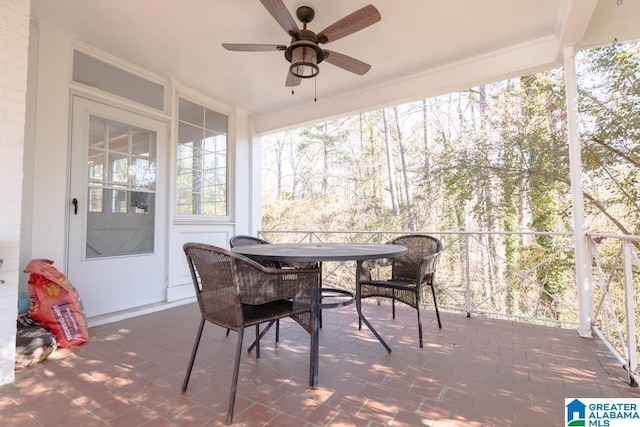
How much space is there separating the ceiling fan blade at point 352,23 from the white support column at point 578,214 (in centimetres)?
188

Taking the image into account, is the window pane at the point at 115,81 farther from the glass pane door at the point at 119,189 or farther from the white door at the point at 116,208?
the glass pane door at the point at 119,189

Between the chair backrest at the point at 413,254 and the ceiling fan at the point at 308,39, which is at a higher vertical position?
the ceiling fan at the point at 308,39

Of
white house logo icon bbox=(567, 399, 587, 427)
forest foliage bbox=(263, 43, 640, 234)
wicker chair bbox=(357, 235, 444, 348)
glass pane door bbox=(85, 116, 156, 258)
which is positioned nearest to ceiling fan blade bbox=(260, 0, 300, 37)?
wicker chair bbox=(357, 235, 444, 348)

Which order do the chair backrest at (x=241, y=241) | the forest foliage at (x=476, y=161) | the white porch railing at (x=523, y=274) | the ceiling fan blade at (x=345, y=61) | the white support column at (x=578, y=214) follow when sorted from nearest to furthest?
the ceiling fan blade at (x=345, y=61) → the white support column at (x=578, y=214) → the chair backrest at (x=241, y=241) → the forest foliage at (x=476, y=161) → the white porch railing at (x=523, y=274)

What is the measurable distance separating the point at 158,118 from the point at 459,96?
7163 millimetres

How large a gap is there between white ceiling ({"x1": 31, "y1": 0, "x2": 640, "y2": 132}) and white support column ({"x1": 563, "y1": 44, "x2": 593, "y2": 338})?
212mm

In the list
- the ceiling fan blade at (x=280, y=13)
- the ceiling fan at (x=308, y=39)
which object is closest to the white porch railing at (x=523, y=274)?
the ceiling fan at (x=308, y=39)

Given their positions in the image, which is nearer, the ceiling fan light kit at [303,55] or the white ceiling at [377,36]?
the ceiling fan light kit at [303,55]

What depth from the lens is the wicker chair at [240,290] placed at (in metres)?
1.54

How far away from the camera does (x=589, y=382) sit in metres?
1.82

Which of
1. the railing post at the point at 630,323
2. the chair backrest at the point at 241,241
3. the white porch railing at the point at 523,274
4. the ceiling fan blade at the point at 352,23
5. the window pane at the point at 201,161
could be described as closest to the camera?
the railing post at the point at 630,323

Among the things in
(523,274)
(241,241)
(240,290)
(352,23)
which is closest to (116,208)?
(241,241)

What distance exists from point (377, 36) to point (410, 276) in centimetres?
226

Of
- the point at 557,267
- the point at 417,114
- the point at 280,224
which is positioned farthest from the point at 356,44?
the point at 280,224
